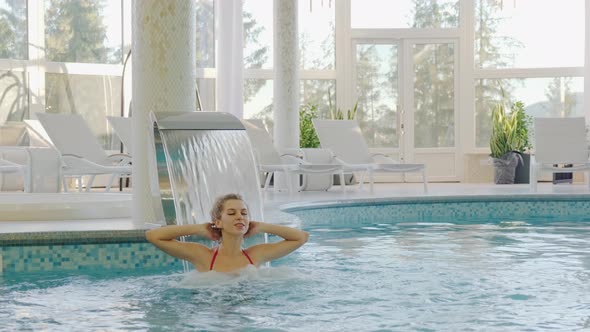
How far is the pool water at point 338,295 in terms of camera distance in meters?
3.61

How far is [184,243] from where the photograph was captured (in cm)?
441

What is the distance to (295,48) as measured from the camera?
1173 cm

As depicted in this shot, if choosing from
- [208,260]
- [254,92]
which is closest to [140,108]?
[208,260]

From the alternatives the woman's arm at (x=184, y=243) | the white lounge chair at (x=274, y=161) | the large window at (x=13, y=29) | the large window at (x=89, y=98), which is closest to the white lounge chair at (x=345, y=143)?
the white lounge chair at (x=274, y=161)

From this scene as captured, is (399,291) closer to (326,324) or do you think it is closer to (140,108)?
(326,324)

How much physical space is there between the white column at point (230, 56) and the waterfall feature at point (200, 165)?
7658 mm

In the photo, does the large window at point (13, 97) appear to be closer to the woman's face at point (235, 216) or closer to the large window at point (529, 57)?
the large window at point (529, 57)

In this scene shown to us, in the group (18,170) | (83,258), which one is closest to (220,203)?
(83,258)

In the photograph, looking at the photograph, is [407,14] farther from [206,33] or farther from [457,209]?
[457,209]

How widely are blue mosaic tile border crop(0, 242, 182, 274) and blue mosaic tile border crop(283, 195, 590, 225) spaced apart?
12.2 ft

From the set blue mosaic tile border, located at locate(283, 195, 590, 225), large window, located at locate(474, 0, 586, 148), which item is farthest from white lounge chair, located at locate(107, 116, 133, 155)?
large window, located at locate(474, 0, 586, 148)

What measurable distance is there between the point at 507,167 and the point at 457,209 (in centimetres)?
426

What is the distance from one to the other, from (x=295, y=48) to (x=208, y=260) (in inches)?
297

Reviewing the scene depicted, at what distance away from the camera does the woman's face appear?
4.16 m
